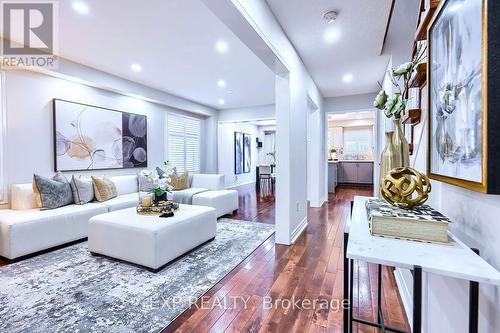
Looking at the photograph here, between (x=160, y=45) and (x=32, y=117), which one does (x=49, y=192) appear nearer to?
(x=32, y=117)

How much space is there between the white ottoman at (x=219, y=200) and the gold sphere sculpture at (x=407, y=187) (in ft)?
10.9

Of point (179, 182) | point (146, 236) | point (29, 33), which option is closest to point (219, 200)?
point (179, 182)

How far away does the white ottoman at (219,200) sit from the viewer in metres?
4.16

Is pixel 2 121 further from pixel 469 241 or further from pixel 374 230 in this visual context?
pixel 469 241

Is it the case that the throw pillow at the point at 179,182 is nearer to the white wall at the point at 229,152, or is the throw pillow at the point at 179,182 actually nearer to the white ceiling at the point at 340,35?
the white wall at the point at 229,152

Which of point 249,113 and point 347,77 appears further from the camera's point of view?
Answer: point 249,113

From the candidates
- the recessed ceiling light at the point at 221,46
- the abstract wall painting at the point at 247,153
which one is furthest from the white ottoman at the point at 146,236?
the abstract wall painting at the point at 247,153

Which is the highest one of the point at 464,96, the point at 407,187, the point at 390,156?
the point at 464,96

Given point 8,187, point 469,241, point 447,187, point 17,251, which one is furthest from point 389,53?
point 8,187

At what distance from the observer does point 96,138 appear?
14.3ft

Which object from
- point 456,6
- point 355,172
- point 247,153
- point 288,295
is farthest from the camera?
point 247,153

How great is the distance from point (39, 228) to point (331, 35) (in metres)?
4.19

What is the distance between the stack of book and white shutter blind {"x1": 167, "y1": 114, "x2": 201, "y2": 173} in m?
5.83

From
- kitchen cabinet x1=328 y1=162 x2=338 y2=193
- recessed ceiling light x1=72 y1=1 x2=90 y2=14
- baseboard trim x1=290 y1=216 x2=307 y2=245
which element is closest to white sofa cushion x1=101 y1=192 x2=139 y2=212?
recessed ceiling light x1=72 y1=1 x2=90 y2=14
